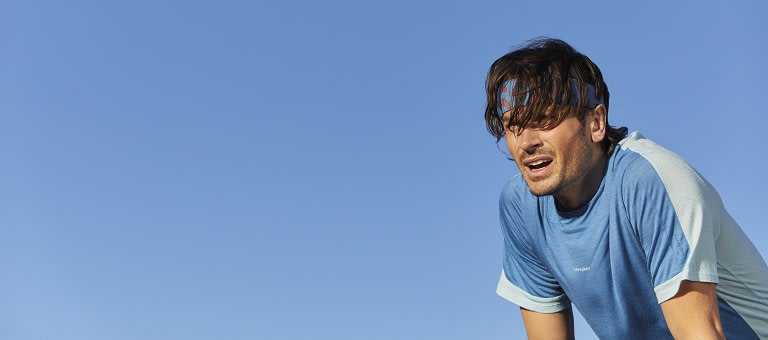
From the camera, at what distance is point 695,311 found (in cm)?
487

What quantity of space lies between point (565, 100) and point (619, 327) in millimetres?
1286

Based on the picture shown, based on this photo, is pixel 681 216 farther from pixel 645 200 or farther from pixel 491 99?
pixel 491 99

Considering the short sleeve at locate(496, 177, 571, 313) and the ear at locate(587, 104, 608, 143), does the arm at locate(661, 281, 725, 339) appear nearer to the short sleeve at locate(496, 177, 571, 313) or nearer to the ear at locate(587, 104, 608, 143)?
the ear at locate(587, 104, 608, 143)

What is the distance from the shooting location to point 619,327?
566cm

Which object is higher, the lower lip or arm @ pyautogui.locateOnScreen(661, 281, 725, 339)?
the lower lip

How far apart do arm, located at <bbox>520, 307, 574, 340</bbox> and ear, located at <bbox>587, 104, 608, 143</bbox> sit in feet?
4.08

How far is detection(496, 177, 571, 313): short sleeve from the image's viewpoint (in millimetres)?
6000

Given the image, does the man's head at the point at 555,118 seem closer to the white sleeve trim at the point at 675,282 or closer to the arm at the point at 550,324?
the white sleeve trim at the point at 675,282

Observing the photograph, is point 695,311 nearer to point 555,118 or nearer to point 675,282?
point 675,282

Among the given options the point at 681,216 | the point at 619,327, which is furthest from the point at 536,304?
the point at 681,216

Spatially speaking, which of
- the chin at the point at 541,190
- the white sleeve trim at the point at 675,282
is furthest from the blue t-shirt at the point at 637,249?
the chin at the point at 541,190

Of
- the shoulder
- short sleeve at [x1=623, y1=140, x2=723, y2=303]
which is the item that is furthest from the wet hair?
short sleeve at [x1=623, y1=140, x2=723, y2=303]

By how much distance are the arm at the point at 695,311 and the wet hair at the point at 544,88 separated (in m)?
0.90

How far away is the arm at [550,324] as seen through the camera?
615 cm
